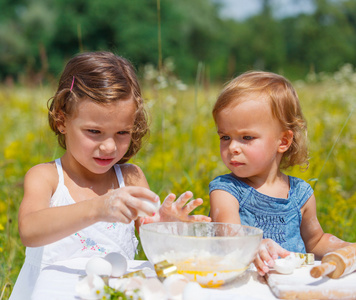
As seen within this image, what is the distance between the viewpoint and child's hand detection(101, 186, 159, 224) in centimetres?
130

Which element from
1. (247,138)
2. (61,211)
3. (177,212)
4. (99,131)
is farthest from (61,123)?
(247,138)

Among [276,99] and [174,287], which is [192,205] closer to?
[174,287]

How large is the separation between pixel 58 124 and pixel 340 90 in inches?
145

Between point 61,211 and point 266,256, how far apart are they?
0.67 m

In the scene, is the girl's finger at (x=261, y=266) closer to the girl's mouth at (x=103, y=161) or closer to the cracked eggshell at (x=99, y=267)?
the cracked eggshell at (x=99, y=267)

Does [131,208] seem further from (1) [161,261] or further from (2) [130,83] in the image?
(2) [130,83]

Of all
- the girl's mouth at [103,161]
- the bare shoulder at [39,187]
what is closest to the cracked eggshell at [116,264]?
the bare shoulder at [39,187]

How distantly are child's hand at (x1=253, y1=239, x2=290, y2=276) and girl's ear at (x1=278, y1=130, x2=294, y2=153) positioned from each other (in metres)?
0.59

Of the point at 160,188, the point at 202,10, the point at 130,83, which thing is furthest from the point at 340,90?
the point at 202,10

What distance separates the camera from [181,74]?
24.7 metres

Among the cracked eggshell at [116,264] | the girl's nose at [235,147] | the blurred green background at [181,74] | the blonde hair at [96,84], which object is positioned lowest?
the blurred green background at [181,74]

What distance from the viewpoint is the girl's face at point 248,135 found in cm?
195

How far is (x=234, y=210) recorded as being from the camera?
1941 mm

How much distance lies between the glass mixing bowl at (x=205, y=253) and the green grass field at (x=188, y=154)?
92 cm
